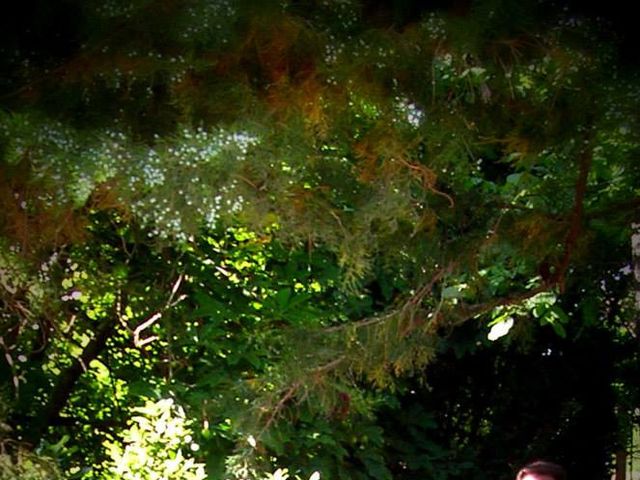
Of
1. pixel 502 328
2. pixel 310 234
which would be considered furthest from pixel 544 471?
pixel 310 234

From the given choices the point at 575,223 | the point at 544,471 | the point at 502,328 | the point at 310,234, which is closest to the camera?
the point at 310,234

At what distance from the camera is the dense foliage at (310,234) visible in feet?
6.13

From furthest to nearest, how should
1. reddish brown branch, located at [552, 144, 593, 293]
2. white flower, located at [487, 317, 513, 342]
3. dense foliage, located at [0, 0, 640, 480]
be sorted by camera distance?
white flower, located at [487, 317, 513, 342] → reddish brown branch, located at [552, 144, 593, 293] → dense foliage, located at [0, 0, 640, 480]

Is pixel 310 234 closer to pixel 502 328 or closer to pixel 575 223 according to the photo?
pixel 575 223

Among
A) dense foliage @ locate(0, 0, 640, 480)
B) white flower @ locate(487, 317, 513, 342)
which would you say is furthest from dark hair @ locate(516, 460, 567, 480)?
white flower @ locate(487, 317, 513, 342)

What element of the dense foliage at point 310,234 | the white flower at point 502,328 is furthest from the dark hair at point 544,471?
the white flower at point 502,328

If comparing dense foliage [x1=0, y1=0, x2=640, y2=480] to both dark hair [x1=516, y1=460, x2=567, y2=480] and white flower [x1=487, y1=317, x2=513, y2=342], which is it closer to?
white flower [x1=487, y1=317, x2=513, y2=342]

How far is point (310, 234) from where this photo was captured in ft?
9.16

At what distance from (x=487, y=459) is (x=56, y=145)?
17.0ft

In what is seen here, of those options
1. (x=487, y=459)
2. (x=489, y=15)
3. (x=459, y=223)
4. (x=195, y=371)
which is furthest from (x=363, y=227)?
(x=487, y=459)

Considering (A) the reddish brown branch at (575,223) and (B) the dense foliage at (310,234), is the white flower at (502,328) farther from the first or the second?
(A) the reddish brown branch at (575,223)

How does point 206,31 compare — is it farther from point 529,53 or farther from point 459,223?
point 459,223

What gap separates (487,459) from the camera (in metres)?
6.55

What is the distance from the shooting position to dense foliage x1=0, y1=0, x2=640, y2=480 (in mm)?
1869
